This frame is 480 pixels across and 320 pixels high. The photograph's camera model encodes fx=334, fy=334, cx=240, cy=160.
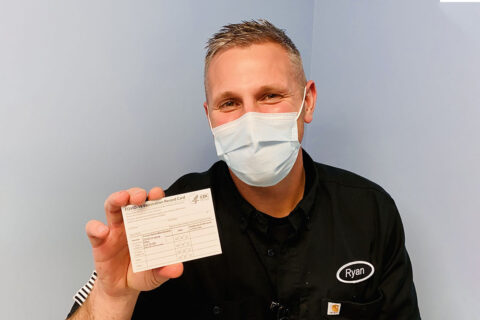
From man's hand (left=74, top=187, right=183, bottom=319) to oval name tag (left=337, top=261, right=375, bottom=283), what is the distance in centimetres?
48

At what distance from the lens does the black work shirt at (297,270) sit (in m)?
0.92

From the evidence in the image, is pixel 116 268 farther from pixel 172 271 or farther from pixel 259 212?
pixel 259 212

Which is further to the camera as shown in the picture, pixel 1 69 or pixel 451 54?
pixel 451 54

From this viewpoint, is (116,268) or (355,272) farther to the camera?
(355,272)

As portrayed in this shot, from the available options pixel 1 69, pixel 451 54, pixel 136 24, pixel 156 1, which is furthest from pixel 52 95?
pixel 451 54

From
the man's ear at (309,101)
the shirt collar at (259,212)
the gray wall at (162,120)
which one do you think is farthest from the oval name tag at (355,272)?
A: the man's ear at (309,101)

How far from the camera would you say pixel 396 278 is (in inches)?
38.9

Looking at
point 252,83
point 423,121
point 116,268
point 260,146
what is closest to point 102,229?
point 116,268

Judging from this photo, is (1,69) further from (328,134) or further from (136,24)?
(328,134)

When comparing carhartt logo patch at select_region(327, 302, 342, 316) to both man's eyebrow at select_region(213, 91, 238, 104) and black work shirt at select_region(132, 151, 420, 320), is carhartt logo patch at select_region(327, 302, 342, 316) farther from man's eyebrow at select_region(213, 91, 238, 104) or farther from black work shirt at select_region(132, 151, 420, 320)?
man's eyebrow at select_region(213, 91, 238, 104)

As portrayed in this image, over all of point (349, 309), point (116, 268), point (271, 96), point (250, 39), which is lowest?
point (349, 309)

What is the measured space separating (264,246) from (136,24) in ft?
2.54

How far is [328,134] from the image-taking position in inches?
57.8

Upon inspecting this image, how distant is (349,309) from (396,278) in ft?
0.59
